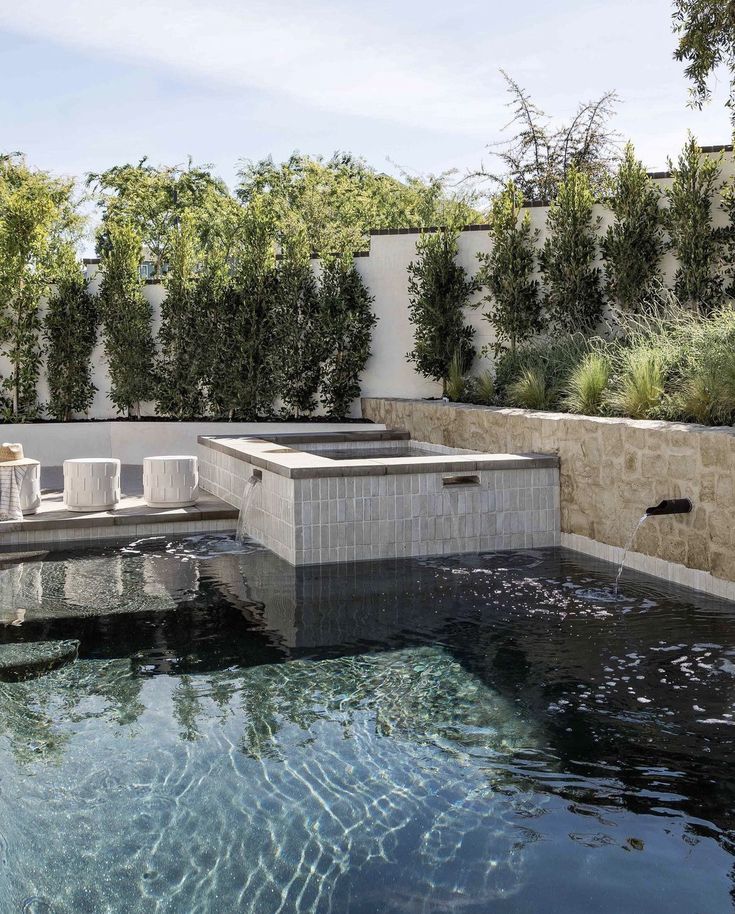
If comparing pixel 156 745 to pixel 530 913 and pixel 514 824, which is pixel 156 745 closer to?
pixel 514 824

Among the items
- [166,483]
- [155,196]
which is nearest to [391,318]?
[166,483]

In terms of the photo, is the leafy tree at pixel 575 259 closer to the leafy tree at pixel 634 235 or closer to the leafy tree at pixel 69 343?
the leafy tree at pixel 634 235

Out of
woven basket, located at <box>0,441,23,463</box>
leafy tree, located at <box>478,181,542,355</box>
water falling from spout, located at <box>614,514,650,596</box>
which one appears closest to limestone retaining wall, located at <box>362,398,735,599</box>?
water falling from spout, located at <box>614,514,650,596</box>

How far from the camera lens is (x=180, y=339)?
14477 mm

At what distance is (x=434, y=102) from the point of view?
21.2 meters

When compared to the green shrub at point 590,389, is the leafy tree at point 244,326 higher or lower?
higher

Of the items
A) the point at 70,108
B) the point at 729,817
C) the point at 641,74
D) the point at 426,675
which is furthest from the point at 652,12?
the point at 70,108

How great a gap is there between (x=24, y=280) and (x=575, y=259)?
826 centimetres

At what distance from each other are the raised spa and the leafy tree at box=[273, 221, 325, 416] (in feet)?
19.1

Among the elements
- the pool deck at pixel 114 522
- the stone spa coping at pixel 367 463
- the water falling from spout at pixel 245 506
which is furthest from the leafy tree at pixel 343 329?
the water falling from spout at pixel 245 506

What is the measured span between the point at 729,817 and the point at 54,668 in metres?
3.31

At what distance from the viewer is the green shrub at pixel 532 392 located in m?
9.62

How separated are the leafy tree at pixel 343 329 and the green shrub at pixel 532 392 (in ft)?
13.6

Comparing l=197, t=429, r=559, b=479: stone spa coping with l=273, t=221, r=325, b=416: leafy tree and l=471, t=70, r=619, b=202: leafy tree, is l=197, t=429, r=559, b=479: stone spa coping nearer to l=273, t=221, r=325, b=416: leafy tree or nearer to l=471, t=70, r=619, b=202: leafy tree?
l=273, t=221, r=325, b=416: leafy tree
